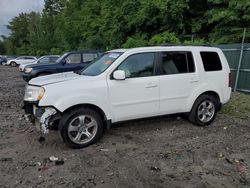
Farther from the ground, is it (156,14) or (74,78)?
(156,14)

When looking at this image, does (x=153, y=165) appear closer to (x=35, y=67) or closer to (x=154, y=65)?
(x=154, y=65)

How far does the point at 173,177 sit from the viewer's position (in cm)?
355

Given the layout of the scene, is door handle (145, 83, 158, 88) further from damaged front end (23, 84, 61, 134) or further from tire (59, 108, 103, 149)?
damaged front end (23, 84, 61, 134)

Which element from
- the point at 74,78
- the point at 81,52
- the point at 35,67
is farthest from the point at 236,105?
the point at 35,67

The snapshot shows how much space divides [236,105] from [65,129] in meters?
5.58

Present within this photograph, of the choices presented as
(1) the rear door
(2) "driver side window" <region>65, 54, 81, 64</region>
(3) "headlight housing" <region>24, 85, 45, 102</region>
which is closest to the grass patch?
(1) the rear door


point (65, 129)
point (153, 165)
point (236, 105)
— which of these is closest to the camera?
point (153, 165)

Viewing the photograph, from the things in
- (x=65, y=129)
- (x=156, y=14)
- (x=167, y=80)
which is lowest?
(x=65, y=129)

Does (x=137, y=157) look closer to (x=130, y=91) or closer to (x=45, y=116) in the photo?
(x=130, y=91)

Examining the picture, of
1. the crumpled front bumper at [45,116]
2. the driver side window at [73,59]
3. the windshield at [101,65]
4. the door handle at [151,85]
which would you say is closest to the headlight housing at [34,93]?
the crumpled front bumper at [45,116]

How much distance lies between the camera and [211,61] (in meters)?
5.78

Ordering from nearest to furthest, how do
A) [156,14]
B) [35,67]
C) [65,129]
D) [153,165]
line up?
[153,165] → [65,129] → [35,67] → [156,14]

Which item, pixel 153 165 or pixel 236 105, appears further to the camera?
pixel 236 105

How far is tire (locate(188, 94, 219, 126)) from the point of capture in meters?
5.61
